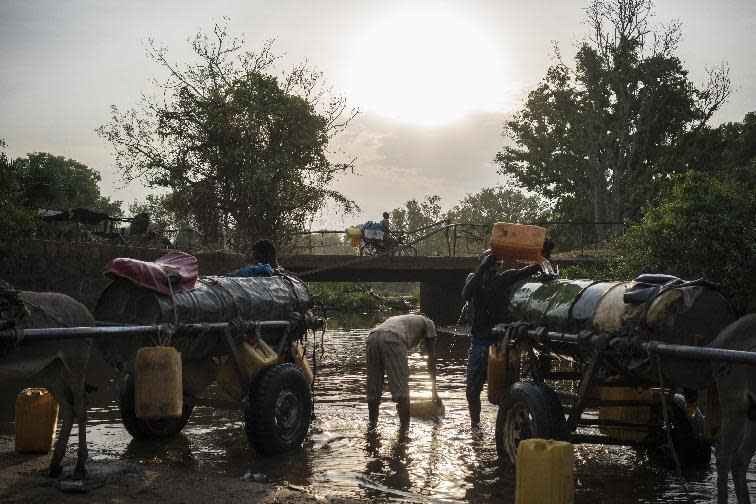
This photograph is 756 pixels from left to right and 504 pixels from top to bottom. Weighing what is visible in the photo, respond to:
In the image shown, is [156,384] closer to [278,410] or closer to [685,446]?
[278,410]

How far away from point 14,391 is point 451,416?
7.78m

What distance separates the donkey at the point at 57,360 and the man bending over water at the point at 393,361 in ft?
13.2

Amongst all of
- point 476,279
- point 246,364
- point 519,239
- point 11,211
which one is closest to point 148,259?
point 11,211

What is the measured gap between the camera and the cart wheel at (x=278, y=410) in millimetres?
8469

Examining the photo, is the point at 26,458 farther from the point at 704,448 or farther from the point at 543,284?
the point at 704,448

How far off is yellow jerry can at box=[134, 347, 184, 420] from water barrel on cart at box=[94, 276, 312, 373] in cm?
50

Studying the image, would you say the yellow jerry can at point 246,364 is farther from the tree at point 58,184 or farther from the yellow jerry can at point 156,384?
the tree at point 58,184

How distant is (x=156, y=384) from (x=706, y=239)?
1563 cm

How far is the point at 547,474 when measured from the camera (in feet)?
17.4

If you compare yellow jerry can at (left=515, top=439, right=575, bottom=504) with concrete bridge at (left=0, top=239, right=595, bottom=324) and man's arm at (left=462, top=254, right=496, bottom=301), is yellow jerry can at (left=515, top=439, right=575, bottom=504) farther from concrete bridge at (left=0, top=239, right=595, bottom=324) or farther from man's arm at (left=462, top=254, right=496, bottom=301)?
concrete bridge at (left=0, top=239, right=595, bottom=324)

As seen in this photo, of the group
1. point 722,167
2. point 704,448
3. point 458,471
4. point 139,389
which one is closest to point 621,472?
point 704,448

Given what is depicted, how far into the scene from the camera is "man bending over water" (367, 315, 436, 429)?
1046 cm

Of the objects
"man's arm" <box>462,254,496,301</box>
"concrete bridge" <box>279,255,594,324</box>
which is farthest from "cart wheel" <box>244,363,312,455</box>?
"concrete bridge" <box>279,255,594,324</box>

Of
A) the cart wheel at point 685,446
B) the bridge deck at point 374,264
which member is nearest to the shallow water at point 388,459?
the cart wheel at point 685,446
